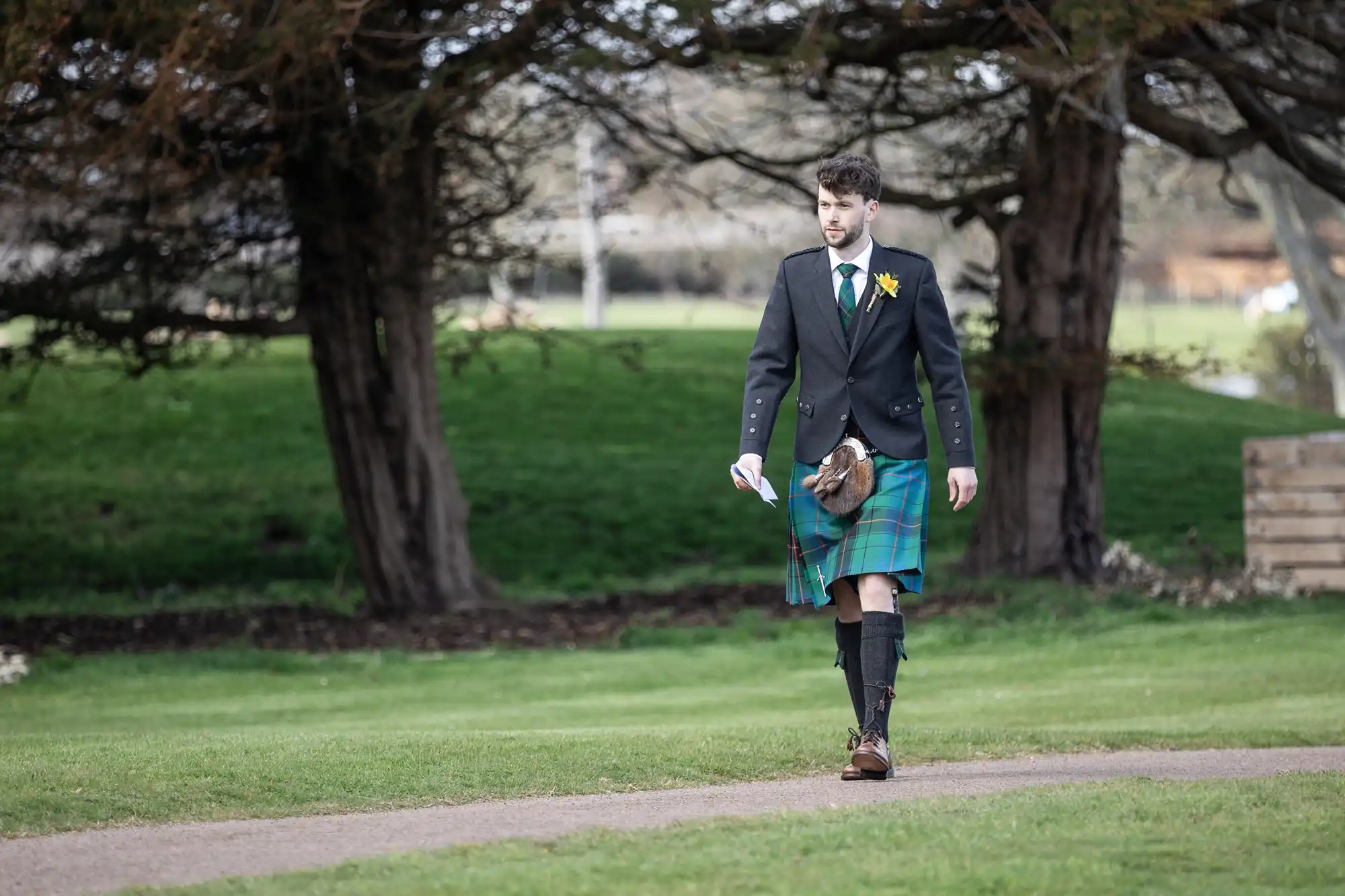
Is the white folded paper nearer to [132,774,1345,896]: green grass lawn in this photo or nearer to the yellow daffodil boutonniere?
the yellow daffodil boutonniere

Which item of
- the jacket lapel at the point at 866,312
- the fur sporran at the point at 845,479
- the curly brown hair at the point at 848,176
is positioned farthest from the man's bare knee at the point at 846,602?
the curly brown hair at the point at 848,176

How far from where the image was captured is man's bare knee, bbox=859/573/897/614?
656 cm

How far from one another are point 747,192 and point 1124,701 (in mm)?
8290

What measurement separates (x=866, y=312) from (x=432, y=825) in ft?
7.74

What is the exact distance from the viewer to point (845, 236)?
661cm

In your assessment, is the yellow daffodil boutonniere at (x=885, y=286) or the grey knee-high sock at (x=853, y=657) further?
the grey knee-high sock at (x=853, y=657)

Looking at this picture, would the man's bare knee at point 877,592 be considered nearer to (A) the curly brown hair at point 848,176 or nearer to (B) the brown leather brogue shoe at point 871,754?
(B) the brown leather brogue shoe at point 871,754

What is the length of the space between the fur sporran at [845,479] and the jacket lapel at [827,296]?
1.24ft

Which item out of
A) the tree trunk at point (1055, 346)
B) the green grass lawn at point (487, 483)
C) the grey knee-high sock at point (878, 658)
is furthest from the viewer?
the green grass lawn at point (487, 483)

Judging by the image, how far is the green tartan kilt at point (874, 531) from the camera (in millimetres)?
6535

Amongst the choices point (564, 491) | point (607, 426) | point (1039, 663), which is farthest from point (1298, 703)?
point (607, 426)

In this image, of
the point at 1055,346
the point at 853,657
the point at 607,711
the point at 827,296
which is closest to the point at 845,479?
the point at 827,296

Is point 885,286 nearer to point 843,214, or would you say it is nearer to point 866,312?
point 866,312

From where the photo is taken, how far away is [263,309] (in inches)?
658
